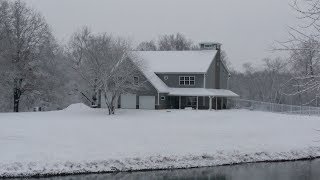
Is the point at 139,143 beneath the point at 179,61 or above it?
A: beneath

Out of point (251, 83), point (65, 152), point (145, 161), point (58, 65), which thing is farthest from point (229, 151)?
point (251, 83)

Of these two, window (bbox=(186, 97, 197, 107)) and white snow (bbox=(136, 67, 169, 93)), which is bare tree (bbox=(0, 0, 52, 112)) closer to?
white snow (bbox=(136, 67, 169, 93))

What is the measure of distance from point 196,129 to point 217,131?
179 cm

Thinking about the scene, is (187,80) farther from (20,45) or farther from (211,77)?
(20,45)

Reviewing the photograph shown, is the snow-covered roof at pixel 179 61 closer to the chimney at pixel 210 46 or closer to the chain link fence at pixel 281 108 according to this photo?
the chimney at pixel 210 46

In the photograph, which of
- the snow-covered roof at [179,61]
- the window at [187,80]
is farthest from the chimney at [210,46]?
the window at [187,80]

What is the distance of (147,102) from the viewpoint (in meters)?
54.8

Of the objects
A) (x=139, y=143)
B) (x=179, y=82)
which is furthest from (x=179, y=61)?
(x=139, y=143)

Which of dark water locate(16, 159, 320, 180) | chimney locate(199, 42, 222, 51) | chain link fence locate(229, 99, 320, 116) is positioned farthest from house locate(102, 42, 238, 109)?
dark water locate(16, 159, 320, 180)

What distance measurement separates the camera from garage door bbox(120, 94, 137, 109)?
54969mm

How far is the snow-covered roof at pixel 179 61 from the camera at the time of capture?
5730 cm

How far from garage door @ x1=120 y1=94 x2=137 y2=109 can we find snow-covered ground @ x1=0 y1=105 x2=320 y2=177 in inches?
456

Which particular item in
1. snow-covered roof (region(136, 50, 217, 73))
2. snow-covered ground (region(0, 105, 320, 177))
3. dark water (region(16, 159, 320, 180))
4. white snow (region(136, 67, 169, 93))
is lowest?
dark water (region(16, 159, 320, 180))

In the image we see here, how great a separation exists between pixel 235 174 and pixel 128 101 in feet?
99.8
